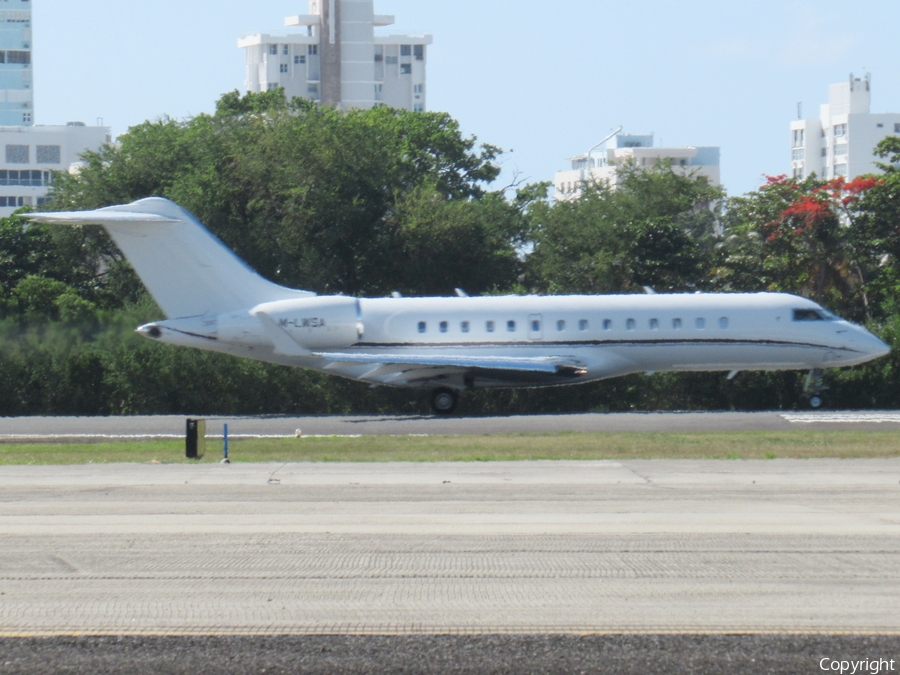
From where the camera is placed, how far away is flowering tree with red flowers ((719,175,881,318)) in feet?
146

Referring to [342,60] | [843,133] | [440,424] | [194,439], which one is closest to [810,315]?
[440,424]

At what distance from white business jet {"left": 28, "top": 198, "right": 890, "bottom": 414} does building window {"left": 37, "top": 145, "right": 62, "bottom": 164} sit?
434 feet

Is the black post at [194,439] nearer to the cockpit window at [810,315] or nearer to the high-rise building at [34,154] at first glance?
the cockpit window at [810,315]

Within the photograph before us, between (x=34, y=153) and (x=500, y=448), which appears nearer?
(x=500, y=448)

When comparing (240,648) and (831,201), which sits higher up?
(831,201)

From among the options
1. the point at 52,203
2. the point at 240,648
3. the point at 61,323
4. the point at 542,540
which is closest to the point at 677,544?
the point at 542,540

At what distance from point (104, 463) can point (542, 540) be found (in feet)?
36.9

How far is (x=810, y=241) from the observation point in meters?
44.8

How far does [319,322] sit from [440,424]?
5007 mm

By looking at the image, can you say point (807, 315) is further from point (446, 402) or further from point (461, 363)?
point (446, 402)

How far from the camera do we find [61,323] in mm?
36375

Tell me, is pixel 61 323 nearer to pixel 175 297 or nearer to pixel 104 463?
pixel 175 297

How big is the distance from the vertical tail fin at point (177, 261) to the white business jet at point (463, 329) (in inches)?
1.0

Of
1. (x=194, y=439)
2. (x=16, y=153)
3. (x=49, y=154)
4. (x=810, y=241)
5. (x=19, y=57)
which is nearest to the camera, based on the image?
(x=194, y=439)
